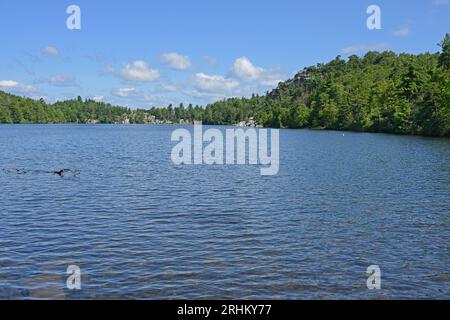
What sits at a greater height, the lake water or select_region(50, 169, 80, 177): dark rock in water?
select_region(50, 169, 80, 177): dark rock in water

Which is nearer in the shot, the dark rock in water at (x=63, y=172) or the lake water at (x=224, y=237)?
the lake water at (x=224, y=237)

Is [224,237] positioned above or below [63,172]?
below

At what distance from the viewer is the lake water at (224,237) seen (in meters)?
17.8

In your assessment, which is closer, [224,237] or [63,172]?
[224,237]

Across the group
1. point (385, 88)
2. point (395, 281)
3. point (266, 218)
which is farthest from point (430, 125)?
point (395, 281)

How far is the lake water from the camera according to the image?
17.8m

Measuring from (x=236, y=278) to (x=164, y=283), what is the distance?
279 centimetres

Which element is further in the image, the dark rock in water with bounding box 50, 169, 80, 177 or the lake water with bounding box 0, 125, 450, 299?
the dark rock in water with bounding box 50, 169, 80, 177

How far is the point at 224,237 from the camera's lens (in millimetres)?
24859

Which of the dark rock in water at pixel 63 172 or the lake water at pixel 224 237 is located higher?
the dark rock in water at pixel 63 172

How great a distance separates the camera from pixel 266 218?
98.0 feet

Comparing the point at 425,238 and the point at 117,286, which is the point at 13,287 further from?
the point at 425,238

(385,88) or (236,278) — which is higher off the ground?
(385,88)

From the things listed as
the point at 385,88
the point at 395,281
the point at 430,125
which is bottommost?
the point at 395,281
